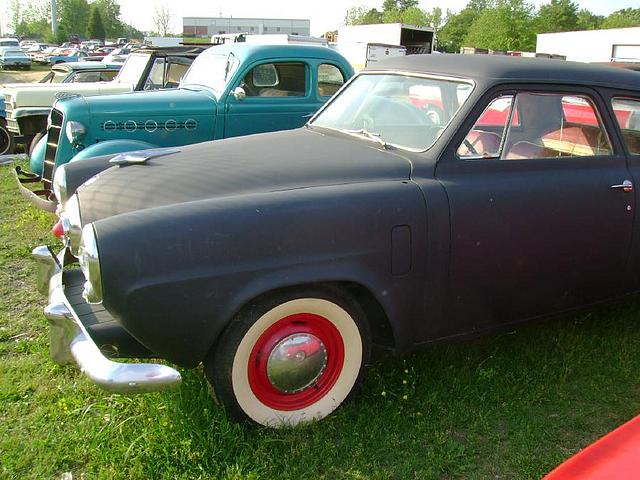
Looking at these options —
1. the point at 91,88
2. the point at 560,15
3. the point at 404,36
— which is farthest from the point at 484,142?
the point at 560,15

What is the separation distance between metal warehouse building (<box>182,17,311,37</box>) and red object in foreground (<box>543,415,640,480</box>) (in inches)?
3388

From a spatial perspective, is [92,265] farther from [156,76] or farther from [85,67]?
[85,67]

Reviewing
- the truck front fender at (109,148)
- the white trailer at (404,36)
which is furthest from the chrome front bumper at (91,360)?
the white trailer at (404,36)

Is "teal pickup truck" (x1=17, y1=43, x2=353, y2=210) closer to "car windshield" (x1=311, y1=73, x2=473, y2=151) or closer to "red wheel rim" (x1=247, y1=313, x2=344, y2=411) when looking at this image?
"car windshield" (x1=311, y1=73, x2=473, y2=151)

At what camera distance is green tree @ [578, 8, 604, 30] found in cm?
7656

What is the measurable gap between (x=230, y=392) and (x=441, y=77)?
202 centimetres

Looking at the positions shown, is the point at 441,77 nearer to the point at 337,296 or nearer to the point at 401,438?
the point at 337,296

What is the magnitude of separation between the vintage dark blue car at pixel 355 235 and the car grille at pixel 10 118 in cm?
632

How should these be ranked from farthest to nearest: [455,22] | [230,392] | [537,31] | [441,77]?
[455,22]
[537,31]
[441,77]
[230,392]

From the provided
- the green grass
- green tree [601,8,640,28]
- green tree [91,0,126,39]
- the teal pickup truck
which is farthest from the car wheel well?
green tree [91,0,126,39]

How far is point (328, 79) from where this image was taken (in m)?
6.56

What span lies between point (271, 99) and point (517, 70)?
3.53 meters

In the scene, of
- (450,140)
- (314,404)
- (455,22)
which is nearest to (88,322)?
(314,404)

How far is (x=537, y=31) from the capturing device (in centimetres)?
5531
